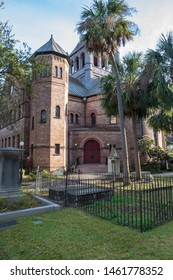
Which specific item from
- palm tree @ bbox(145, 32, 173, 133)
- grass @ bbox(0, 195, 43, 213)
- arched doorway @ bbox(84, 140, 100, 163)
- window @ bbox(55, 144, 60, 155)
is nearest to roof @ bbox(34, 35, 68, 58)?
window @ bbox(55, 144, 60, 155)

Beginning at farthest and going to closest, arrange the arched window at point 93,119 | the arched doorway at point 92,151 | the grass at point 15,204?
the arched window at point 93,119, the arched doorway at point 92,151, the grass at point 15,204

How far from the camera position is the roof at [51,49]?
66.3ft

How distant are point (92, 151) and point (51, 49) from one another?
520 inches

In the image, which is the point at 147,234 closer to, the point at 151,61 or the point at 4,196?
the point at 4,196

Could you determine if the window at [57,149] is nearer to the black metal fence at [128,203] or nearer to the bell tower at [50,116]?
the bell tower at [50,116]

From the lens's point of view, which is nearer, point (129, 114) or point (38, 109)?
point (129, 114)

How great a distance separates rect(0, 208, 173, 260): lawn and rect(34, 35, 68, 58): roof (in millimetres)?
19549

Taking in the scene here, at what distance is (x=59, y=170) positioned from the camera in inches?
730

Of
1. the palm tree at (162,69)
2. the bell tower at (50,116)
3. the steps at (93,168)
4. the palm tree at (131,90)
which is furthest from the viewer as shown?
the steps at (93,168)

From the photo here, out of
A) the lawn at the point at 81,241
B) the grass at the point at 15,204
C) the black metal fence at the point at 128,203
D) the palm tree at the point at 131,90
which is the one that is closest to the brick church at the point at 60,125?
the palm tree at the point at 131,90

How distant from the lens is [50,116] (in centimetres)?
1953

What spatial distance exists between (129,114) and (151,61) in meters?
4.33

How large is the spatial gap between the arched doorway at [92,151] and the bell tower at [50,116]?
3.80 m
